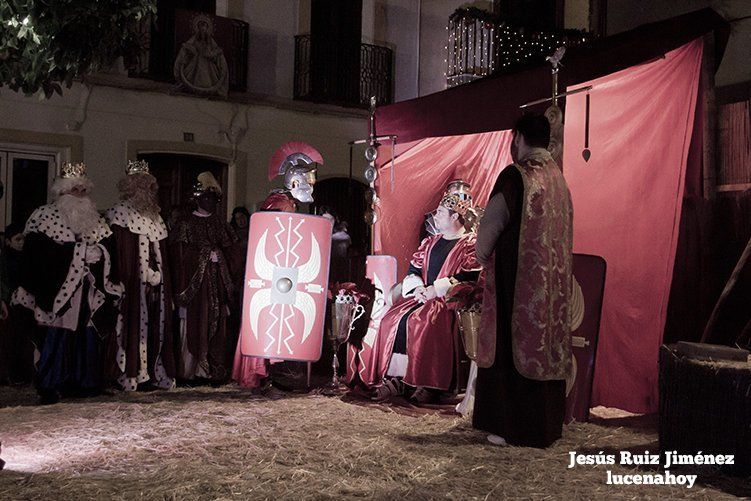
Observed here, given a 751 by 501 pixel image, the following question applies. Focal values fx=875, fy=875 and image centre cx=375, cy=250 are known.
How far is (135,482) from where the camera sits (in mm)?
4004

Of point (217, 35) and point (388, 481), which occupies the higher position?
point (217, 35)

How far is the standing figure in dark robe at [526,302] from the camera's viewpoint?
4.78m

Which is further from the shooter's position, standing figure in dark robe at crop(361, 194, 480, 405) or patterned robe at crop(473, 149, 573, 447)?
standing figure in dark robe at crop(361, 194, 480, 405)

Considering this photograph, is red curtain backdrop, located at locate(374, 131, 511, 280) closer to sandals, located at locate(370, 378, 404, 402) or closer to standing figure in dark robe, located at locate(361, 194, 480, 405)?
standing figure in dark robe, located at locate(361, 194, 480, 405)

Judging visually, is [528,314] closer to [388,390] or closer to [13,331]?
[388,390]

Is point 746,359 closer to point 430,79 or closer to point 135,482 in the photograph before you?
point 135,482

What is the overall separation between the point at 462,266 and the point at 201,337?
2330mm

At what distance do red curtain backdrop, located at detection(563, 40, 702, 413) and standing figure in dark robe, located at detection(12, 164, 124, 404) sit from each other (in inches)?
146

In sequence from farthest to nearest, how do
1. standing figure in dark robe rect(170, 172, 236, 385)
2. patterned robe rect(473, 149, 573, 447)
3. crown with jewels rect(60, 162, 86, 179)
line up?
standing figure in dark robe rect(170, 172, 236, 385)
crown with jewels rect(60, 162, 86, 179)
patterned robe rect(473, 149, 573, 447)

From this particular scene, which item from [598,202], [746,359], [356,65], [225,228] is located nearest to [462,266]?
[598,202]

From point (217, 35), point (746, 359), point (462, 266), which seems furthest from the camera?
point (217, 35)

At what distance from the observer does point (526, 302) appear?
15.8 feet

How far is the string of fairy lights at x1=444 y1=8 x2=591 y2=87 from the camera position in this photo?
14.8m

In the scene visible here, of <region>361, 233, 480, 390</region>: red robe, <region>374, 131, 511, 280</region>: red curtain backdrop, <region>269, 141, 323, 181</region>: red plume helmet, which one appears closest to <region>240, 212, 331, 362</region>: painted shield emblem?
<region>361, 233, 480, 390</region>: red robe
